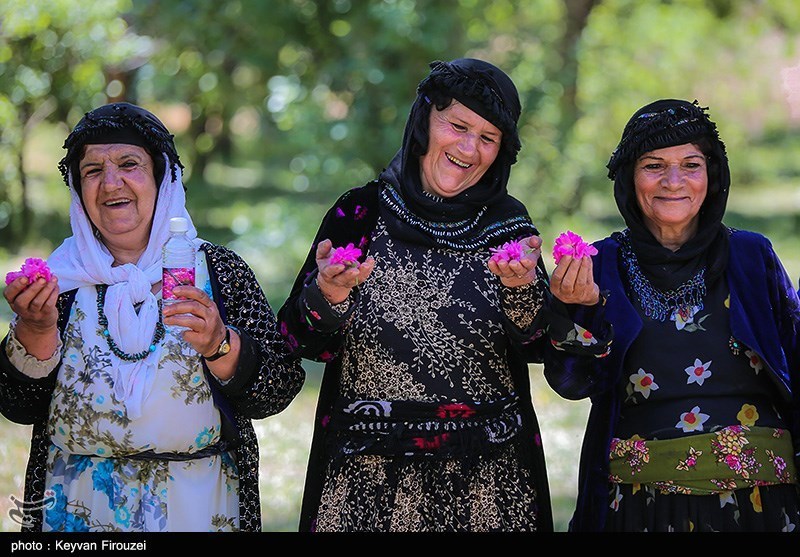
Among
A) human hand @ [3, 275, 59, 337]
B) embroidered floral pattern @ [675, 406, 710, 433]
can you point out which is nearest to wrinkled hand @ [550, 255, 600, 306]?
embroidered floral pattern @ [675, 406, 710, 433]

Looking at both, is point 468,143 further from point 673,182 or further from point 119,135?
point 119,135

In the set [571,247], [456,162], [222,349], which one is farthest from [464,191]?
[222,349]

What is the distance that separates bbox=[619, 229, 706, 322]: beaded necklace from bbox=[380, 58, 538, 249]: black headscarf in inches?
14.8

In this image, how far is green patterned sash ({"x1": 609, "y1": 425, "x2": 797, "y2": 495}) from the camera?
3182mm

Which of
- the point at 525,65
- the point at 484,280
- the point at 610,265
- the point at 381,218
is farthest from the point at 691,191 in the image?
the point at 525,65

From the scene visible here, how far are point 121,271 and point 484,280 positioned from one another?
1083 mm

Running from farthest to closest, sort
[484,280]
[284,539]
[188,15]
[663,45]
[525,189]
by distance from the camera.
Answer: [663,45]
[525,189]
[188,15]
[484,280]
[284,539]

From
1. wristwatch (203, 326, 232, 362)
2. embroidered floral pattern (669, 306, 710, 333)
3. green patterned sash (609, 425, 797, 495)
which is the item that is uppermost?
embroidered floral pattern (669, 306, 710, 333)

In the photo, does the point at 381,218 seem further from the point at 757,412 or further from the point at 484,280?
the point at 757,412

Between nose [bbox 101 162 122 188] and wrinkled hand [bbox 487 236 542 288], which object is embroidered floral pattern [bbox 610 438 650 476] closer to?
wrinkled hand [bbox 487 236 542 288]

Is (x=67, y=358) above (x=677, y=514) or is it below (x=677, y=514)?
above

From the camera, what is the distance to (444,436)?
3.20m

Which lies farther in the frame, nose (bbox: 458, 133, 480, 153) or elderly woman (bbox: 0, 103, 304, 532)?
nose (bbox: 458, 133, 480, 153)

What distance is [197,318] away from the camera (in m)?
2.98
